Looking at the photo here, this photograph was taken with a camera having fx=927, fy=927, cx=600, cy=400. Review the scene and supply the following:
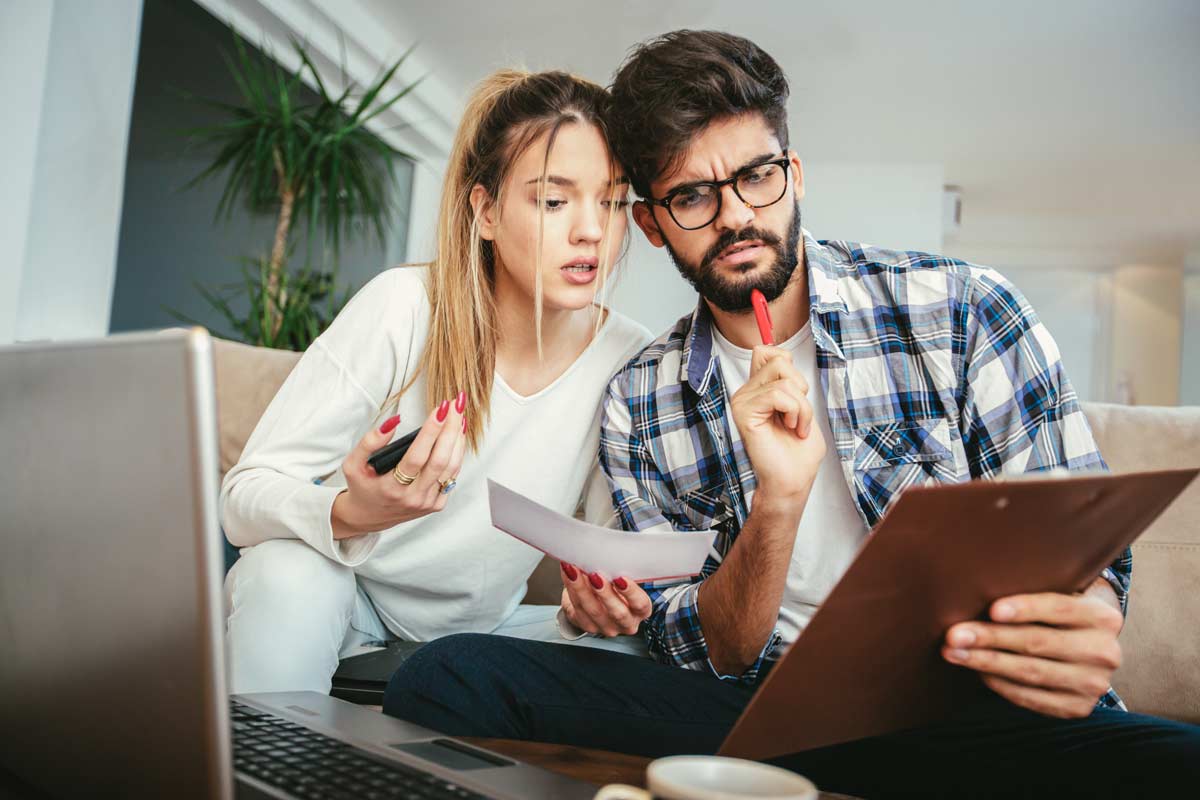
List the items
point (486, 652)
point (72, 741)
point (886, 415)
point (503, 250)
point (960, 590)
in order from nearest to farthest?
point (72, 741) → point (960, 590) → point (486, 652) → point (886, 415) → point (503, 250)

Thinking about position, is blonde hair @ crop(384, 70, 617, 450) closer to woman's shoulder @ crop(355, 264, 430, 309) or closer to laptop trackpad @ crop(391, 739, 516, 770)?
woman's shoulder @ crop(355, 264, 430, 309)

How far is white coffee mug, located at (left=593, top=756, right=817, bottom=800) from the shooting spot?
1.42 feet

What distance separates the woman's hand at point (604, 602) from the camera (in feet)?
3.80

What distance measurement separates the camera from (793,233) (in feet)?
4.78

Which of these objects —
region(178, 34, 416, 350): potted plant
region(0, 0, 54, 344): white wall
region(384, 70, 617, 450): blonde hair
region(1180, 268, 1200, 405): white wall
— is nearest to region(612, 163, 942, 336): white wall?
region(1180, 268, 1200, 405): white wall

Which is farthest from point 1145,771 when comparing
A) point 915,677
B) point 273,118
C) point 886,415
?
point 273,118

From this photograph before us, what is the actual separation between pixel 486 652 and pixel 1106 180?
7.57 meters

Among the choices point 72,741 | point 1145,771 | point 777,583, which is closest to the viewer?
point 72,741

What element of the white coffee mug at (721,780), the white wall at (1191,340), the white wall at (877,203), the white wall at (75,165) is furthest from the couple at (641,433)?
the white wall at (1191,340)

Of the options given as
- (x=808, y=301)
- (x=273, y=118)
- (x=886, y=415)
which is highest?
(x=273, y=118)

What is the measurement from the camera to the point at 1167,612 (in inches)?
61.4

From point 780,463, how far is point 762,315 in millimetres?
254

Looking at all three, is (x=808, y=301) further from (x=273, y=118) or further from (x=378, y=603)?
(x=273, y=118)

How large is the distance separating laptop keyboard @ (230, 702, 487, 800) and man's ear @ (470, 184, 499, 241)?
105 cm
